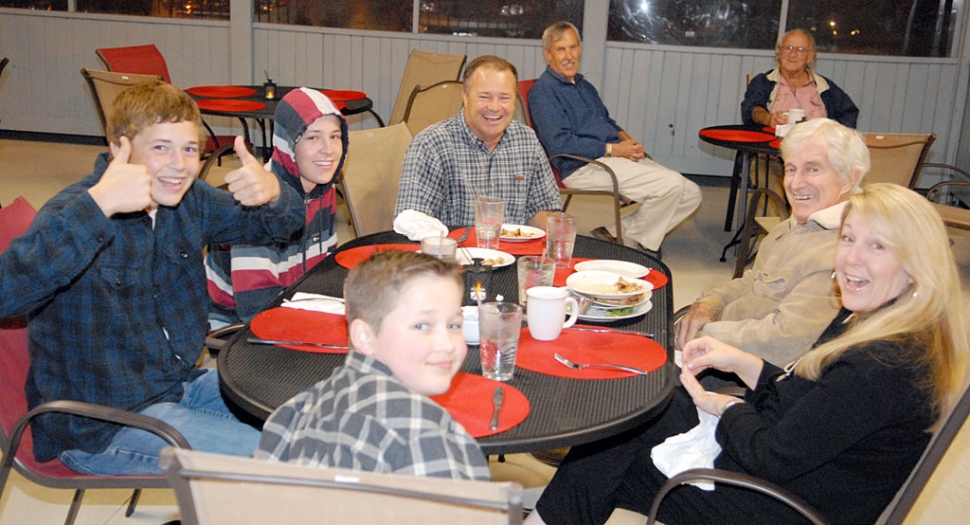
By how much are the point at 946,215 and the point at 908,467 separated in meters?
3.34

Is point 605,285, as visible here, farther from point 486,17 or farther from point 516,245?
point 486,17

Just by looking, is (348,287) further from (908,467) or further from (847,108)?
(847,108)

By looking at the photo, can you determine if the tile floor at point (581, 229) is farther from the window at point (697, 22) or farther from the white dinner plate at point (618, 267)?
the window at point (697, 22)

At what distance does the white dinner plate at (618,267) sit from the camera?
2.47m

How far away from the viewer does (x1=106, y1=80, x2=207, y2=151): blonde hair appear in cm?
198

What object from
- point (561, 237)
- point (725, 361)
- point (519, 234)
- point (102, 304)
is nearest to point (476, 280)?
point (561, 237)

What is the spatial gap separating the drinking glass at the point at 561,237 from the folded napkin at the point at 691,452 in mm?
705

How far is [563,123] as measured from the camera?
4938 millimetres

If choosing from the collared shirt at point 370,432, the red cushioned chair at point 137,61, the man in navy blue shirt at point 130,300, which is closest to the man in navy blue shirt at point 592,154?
the red cushioned chair at point 137,61

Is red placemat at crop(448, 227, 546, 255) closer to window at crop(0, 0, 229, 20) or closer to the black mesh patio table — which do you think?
the black mesh patio table

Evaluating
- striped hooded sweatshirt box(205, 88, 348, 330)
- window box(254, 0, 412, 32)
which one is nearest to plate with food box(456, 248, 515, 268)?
striped hooded sweatshirt box(205, 88, 348, 330)

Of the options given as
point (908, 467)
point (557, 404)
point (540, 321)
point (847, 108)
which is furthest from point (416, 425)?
point (847, 108)

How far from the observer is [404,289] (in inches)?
54.7

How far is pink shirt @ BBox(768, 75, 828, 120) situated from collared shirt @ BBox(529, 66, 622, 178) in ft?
4.21
